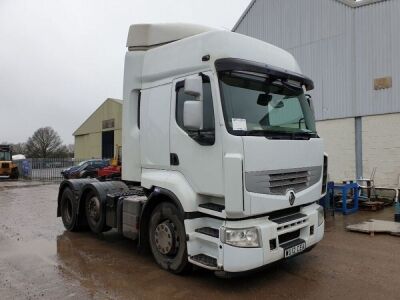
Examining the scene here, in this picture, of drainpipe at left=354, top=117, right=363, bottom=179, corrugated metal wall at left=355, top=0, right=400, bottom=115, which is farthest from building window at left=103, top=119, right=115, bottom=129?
corrugated metal wall at left=355, top=0, right=400, bottom=115

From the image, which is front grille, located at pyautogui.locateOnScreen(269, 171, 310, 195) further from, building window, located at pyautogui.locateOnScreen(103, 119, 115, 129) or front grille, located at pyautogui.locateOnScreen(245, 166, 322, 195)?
building window, located at pyautogui.locateOnScreen(103, 119, 115, 129)

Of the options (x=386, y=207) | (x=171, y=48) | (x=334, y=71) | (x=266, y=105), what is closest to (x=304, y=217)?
(x=266, y=105)

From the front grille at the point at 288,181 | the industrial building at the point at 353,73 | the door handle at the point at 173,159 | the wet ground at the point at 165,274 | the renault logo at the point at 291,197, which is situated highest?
the industrial building at the point at 353,73

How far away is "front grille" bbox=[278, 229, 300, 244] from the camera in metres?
4.87

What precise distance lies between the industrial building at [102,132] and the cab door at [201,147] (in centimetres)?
3839

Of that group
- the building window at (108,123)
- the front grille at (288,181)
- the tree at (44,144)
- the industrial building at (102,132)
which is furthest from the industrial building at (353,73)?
the tree at (44,144)

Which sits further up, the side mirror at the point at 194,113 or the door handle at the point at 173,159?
the side mirror at the point at 194,113

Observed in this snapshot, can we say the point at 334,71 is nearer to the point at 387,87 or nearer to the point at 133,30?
the point at 387,87

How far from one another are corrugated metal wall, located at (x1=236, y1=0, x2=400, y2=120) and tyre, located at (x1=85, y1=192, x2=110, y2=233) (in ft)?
34.6

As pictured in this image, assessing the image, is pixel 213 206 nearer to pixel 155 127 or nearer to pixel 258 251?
pixel 258 251

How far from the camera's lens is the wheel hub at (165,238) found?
5.27 m

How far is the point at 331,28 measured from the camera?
1467 cm

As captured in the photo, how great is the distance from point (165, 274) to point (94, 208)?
2.67 meters

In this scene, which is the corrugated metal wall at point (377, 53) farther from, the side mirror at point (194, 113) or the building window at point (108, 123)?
the building window at point (108, 123)
